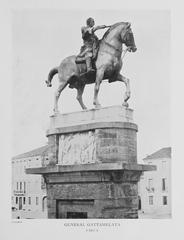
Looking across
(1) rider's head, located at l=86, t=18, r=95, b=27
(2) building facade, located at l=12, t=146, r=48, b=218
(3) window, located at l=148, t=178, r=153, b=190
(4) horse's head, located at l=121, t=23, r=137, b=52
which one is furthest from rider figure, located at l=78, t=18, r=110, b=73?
(3) window, located at l=148, t=178, r=153, b=190

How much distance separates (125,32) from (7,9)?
0.84 metres

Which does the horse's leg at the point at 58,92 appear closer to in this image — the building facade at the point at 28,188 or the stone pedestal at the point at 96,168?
the stone pedestal at the point at 96,168

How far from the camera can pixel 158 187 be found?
430 centimetres

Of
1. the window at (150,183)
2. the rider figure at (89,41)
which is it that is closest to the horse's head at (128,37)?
the rider figure at (89,41)

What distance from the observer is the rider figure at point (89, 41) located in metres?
4.39

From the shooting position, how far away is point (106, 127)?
172 inches

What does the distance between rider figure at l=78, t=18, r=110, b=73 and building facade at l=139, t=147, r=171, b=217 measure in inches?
31.2

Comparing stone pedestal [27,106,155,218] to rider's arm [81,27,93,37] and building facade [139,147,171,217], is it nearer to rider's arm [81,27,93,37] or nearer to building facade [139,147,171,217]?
building facade [139,147,171,217]

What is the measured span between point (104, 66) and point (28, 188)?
1019 millimetres

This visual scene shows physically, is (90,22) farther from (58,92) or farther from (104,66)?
(58,92)

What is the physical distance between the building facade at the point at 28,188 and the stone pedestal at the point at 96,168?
2.2 inches
